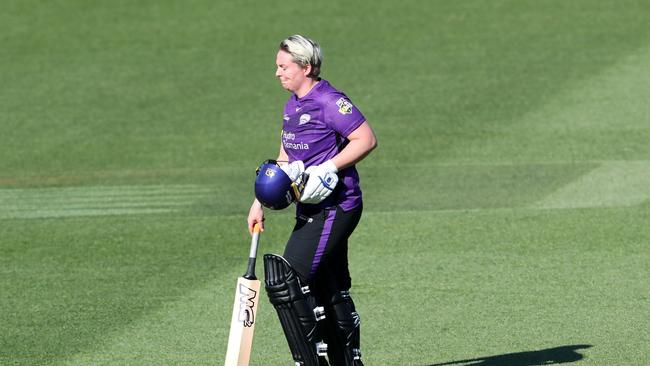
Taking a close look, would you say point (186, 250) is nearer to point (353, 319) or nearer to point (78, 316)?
point (78, 316)

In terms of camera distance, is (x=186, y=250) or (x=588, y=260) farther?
(x=186, y=250)

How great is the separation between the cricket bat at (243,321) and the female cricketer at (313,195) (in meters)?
0.20

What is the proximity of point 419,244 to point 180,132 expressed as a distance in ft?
26.1

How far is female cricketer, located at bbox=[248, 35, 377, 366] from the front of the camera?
7.77 metres

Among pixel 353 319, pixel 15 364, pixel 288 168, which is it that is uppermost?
pixel 288 168

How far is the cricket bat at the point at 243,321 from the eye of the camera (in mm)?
7637

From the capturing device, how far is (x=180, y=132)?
19953 mm

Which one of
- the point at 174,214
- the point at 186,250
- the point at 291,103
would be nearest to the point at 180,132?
the point at 174,214

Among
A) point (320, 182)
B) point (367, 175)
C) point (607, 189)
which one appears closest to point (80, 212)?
point (367, 175)

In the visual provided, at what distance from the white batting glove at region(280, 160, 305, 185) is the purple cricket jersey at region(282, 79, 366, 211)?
0.20 meters

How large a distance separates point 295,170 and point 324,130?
0.34 m

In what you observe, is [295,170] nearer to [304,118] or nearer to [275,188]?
[275,188]

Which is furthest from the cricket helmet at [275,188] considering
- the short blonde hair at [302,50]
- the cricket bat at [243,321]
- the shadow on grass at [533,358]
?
the shadow on grass at [533,358]

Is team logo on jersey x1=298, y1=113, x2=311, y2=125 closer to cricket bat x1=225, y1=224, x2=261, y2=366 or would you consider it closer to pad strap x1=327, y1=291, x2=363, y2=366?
cricket bat x1=225, y1=224, x2=261, y2=366
